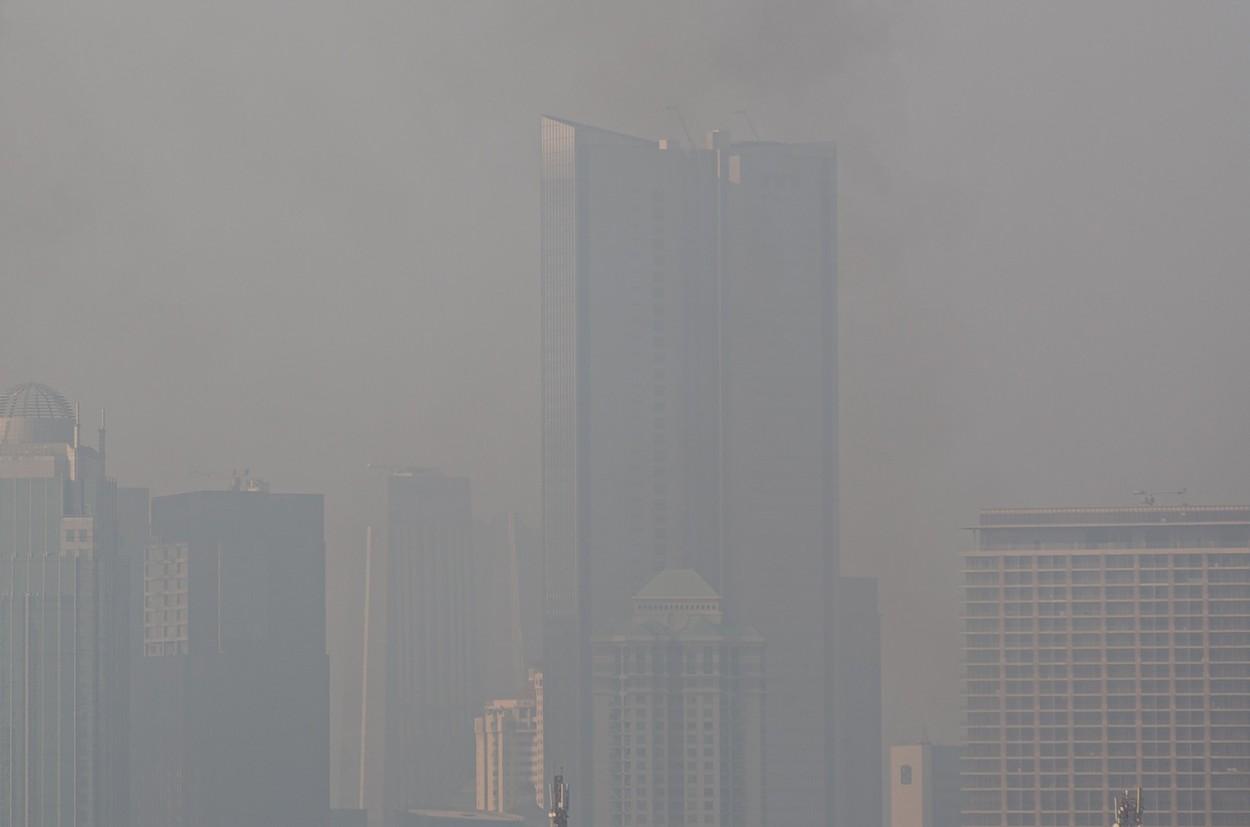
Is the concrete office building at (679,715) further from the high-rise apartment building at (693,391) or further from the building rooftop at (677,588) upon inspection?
the high-rise apartment building at (693,391)

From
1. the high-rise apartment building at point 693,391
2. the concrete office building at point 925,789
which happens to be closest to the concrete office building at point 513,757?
the high-rise apartment building at point 693,391

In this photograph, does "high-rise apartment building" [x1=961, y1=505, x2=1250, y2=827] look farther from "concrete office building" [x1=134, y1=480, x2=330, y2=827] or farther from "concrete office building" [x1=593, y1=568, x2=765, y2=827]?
"concrete office building" [x1=134, y1=480, x2=330, y2=827]

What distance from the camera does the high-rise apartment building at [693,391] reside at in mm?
168875

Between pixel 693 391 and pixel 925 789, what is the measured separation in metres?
26.2

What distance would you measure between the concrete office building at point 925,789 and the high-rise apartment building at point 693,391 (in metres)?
3.85

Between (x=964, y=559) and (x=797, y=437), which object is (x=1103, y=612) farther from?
(x=797, y=437)

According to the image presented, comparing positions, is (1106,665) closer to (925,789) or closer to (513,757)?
(925,789)

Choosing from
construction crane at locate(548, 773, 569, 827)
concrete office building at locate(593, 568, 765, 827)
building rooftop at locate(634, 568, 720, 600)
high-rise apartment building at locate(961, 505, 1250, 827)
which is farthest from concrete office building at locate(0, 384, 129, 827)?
construction crane at locate(548, 773, 569, 827)

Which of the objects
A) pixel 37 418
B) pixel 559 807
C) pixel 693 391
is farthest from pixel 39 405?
pixel 559 807

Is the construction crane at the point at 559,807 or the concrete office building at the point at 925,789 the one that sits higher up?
the construction crane at the point at 559,807

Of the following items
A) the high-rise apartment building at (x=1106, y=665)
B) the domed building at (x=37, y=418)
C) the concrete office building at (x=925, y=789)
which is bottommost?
the concrete office building at (x=925, y=789)

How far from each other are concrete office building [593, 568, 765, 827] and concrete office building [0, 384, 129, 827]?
83.0ft

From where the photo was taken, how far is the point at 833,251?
174 meters

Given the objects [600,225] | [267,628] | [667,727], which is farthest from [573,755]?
[600,225]
